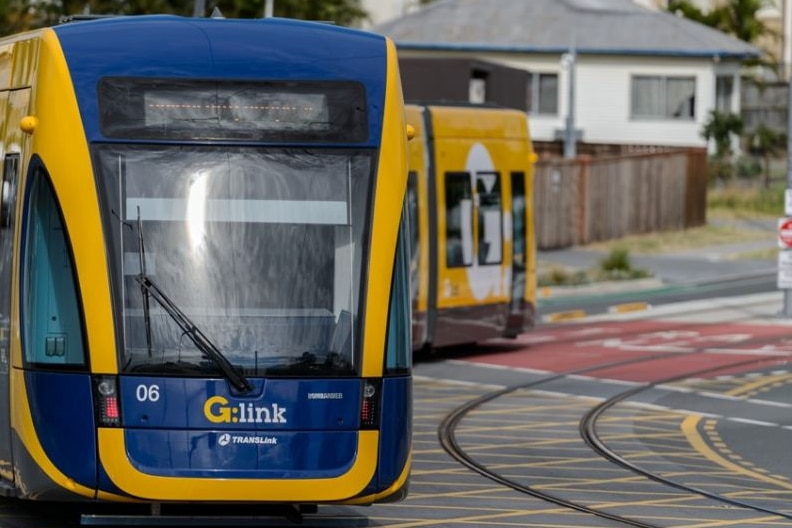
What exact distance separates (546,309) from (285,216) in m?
21.7

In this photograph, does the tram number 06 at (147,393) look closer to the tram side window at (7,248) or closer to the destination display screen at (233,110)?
the tram side window at (7,248)

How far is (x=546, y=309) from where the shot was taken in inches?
1276

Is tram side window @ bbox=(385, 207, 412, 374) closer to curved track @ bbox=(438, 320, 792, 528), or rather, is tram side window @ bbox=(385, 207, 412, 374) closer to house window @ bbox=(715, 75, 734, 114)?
A: curved track @ bbox=(438, 320, 792, 528)

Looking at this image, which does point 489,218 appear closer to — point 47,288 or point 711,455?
point 711,455

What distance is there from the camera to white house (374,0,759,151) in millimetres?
60781

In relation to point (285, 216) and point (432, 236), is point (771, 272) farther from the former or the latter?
point (285, 216)

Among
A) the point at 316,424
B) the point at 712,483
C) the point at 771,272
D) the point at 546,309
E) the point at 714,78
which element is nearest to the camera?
the point at 316,424

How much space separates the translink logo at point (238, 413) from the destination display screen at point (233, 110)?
152 centimetres

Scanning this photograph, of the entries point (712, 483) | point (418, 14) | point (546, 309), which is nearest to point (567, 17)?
point (418, 14)

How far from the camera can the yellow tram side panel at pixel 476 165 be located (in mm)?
22297

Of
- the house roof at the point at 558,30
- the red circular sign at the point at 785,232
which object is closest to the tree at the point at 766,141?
the house roof at the point at 558,30

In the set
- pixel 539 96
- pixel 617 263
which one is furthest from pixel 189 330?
pixel 539 96

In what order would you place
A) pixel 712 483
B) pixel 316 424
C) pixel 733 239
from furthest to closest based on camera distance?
pixel 733 239 → pixel 712 483 → pixel 316 424

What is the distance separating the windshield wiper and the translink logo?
109 mm
